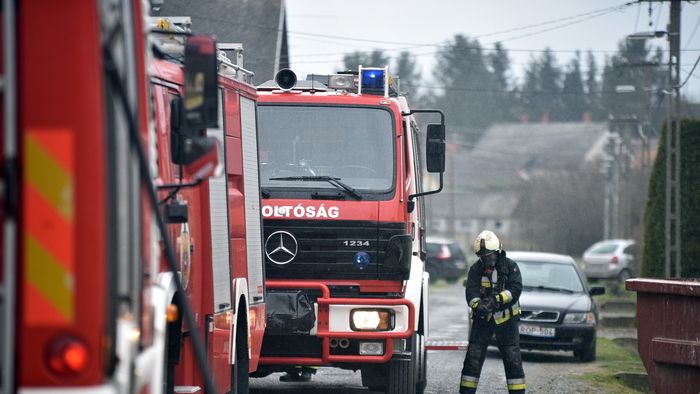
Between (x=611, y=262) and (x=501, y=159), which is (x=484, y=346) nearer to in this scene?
(x=611, y=262)

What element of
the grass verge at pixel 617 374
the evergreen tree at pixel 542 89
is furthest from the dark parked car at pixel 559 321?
the evergreen tree at pixel 542 89

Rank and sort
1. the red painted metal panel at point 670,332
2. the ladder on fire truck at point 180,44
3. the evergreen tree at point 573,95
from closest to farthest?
the ladder on fire truck at point 180,44 < the red painted metal panel at point 670,332 < the evergreen tree at point 573,95

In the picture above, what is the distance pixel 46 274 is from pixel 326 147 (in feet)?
25.5

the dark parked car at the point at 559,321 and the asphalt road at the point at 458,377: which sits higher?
the dark parked car at the point at 559,321

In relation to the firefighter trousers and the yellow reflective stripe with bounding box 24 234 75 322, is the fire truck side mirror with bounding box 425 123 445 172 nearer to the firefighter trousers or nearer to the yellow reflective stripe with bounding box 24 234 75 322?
the firefighter trousers

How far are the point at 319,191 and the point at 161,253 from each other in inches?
191

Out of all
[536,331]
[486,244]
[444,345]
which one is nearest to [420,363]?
[444,345]

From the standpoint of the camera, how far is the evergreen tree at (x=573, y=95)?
12012cm

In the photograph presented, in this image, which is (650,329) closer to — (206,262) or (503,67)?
(206,262)

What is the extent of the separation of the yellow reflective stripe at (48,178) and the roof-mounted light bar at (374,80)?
793cm

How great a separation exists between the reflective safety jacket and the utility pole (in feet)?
39.8

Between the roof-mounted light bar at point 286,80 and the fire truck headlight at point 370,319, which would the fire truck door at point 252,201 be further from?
the roof-mounted light bar at point 286,80

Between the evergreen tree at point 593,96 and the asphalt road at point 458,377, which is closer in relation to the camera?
the asphalt road at point 458,377

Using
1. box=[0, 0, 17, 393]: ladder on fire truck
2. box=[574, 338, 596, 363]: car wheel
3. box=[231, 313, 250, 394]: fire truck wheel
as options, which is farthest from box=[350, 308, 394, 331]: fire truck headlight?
box=[574, 338, 596, 363]: car wheel
